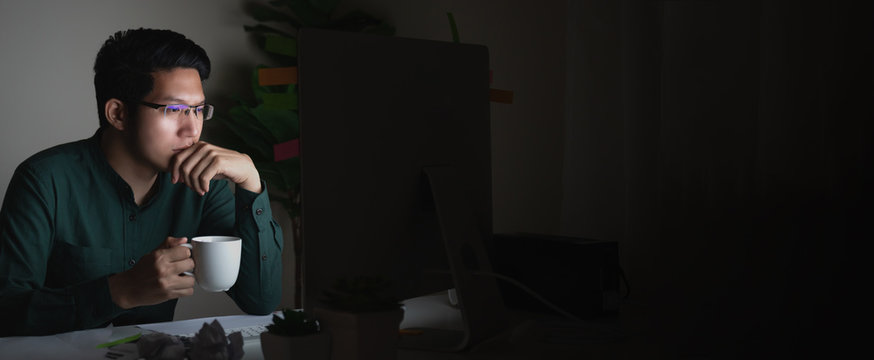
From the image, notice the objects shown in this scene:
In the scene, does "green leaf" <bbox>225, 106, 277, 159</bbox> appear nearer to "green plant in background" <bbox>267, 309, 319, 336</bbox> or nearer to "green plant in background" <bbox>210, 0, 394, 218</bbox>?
"green plant in background" <bbox>210, 0, 394, 218</bbox>

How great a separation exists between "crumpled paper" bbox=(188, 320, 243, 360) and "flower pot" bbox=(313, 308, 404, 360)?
0.13 metres

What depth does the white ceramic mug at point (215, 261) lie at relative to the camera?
130 centimetres

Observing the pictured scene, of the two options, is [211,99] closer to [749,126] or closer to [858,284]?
[749,126]

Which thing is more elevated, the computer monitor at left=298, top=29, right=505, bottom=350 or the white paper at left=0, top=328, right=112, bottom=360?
the computer monitor at left=298, top=29, right=505, bottom=350

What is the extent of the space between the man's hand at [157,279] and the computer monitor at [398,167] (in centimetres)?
57

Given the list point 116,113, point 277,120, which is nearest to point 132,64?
point 116,113

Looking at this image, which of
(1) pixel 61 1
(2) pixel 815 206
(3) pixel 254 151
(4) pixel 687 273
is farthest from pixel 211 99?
(2) pixel 815 206

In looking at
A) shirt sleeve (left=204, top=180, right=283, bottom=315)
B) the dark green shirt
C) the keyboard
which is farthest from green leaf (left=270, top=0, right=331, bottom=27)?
the keyboard

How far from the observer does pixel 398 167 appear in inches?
42.3

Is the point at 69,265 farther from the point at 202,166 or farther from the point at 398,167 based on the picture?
the point at 398,167

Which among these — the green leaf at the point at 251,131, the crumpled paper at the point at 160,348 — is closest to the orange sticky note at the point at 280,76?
the crumpled paper at the point at 160,348

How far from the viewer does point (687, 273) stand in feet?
5.12

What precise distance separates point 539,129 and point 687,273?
0.95 meters

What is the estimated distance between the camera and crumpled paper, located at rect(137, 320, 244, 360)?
2.95ft
